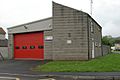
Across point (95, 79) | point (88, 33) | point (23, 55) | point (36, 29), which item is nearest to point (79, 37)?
point (88, 33)

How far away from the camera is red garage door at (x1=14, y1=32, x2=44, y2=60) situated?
30.4 m

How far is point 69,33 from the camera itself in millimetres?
27766

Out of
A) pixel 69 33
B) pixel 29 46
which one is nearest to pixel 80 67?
pixel 69 33

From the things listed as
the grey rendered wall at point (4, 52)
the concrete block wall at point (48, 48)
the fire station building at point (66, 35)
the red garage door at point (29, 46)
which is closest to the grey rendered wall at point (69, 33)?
the fire station building at point (66, 35)

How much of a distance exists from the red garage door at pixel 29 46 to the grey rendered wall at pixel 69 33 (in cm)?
282

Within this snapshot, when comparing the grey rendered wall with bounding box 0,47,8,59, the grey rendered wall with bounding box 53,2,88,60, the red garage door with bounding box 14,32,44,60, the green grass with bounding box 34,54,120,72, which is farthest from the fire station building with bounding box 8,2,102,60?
the grey rendered wall with bounding box 0,47,8,59

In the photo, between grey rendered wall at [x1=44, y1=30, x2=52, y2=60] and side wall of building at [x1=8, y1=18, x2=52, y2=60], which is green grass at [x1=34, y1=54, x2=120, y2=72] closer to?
grey rendered wall at [x1=44, y1=30, x2=52, y2=60]

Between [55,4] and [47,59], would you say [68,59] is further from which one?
[55,4]

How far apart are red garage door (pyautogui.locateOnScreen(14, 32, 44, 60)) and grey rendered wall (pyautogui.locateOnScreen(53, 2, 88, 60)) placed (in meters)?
2.82

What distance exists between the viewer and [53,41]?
92.4 feet

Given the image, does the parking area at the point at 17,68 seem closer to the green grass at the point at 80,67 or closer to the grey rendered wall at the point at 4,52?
the green grass at the point at 80,67

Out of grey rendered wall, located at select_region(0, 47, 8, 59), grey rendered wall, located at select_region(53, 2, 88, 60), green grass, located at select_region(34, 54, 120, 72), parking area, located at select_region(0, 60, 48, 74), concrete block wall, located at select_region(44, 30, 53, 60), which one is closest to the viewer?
green grass, located at select_region(34, 54, 120, 72)

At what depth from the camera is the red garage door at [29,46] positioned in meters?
30.4

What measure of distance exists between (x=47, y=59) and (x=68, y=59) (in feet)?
8.74
